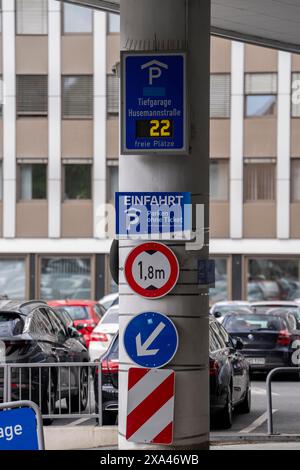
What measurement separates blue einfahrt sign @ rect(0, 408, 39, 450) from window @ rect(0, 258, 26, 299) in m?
38.5

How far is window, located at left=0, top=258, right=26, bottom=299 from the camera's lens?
4562 centimetres

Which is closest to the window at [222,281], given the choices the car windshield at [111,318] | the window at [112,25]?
the window at [112,25]

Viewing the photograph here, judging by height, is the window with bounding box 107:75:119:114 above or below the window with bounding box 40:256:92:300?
above

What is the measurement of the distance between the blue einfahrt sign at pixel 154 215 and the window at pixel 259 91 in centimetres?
3540

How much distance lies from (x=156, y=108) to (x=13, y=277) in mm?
36537

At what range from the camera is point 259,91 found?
44.8 m

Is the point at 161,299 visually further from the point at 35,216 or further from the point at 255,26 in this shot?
the point at 35,216

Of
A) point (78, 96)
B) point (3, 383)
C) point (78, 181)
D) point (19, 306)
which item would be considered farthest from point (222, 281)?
point (3, 383)

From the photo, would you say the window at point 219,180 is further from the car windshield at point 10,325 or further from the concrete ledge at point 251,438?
the concrete ledge at point 251,438

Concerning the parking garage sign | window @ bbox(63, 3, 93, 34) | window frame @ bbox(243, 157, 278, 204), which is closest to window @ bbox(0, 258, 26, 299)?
window frame @ bbox(243, 157, 278, 204)

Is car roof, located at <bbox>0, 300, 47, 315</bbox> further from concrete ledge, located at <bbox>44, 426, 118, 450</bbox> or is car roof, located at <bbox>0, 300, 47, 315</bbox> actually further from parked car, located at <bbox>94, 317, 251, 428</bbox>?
concrete ledge, located at <bbox>44, 426, 118, 450</bbox>

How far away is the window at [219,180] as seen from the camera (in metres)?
44.9

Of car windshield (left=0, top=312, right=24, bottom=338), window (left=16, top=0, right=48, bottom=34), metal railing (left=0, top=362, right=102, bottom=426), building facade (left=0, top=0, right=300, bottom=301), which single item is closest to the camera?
metal railing (left=0, top=362, right=102, bottom=426)
